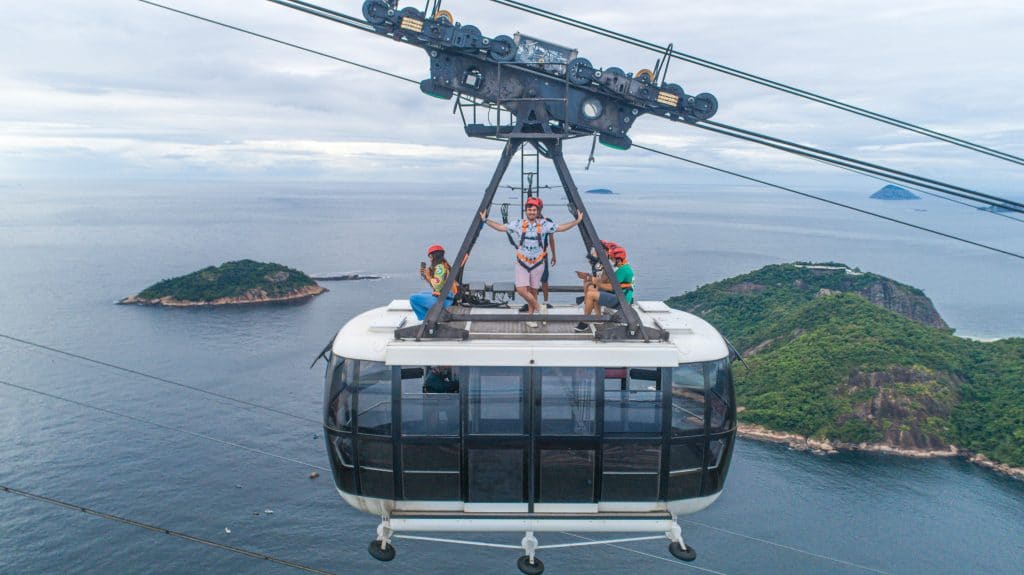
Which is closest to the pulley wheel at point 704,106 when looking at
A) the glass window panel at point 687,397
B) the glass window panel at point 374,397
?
the glass window panel at point 687,397

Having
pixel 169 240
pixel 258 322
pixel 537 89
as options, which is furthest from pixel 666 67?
pixel 169 240

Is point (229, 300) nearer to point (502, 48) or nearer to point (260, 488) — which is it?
point (260, 488)

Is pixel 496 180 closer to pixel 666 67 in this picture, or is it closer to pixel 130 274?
pixel 666 67

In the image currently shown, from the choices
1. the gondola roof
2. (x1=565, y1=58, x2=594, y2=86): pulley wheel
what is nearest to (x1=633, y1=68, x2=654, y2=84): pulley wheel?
(x1=565, y1=58, x2=594, y2=86): pulley wheel

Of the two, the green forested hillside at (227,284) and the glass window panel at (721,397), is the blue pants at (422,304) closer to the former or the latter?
the glass window panel at (721,397)

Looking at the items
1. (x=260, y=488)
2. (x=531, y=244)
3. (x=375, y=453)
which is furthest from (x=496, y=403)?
(x=260, y=488)

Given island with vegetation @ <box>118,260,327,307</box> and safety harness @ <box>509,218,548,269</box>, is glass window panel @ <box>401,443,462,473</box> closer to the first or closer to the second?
safety harness @ <box>509,218,548,269</box>
